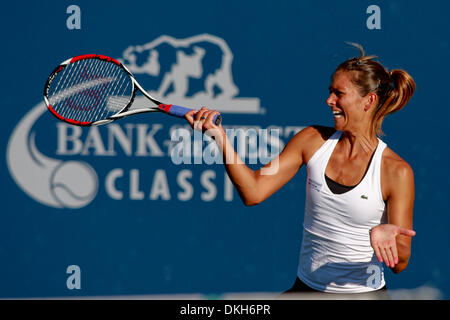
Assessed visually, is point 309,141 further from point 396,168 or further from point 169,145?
point 169,145

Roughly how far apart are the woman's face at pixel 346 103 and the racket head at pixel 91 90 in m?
1.07

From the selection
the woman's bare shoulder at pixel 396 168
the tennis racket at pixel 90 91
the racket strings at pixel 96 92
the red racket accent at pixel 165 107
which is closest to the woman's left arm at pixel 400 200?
the woman's bare shoulder at pixel 396 168

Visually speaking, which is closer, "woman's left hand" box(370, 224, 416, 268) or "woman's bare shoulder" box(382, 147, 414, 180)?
"woman's left hand" box(370, 224, 416, 268)

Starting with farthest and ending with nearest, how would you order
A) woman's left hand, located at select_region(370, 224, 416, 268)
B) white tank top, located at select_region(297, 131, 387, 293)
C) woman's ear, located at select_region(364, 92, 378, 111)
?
woman's ear, located at select_region(364, 92, 378, 111), white tank top, located at select_region(297, 131, 387, 293), woman's left hand, located at select_region(370, 224, 416, 268)

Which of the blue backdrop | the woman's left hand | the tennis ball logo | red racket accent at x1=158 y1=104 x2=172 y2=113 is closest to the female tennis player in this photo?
red racket accent at x1=158 y1=104 x2=172 y2=113

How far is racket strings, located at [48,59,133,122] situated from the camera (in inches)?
110

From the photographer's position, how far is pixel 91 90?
2.85 meters

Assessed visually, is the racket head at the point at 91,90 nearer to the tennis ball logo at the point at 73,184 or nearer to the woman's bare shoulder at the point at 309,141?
the tennis ball logo at the point at 73,184

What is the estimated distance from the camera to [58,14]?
122 inches

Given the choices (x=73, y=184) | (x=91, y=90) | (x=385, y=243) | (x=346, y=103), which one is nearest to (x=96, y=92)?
(x=91, y=90)

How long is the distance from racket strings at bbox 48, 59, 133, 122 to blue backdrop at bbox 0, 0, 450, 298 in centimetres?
27

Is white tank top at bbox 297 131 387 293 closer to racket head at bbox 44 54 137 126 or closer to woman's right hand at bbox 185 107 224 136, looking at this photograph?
woman's right hand at bbox 185 107 224 136
